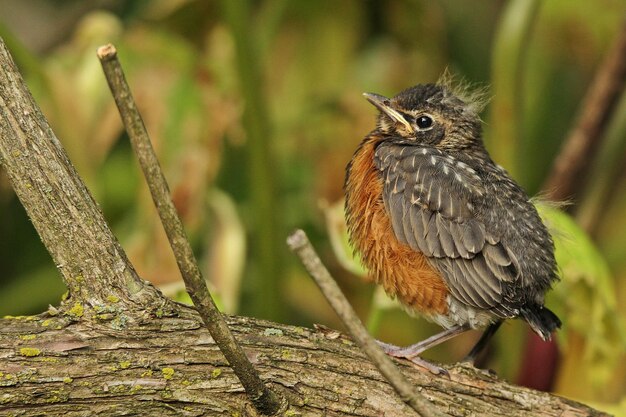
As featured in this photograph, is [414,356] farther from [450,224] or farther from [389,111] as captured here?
[389,111]

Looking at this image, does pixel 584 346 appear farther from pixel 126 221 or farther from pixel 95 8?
pixel 95 8

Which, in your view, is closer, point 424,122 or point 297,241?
point 297,241

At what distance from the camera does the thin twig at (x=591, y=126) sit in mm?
5020

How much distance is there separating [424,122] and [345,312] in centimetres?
203

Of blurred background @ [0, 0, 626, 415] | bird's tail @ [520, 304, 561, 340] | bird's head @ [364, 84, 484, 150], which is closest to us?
bird's tail @ [520, 304, 561, 340]

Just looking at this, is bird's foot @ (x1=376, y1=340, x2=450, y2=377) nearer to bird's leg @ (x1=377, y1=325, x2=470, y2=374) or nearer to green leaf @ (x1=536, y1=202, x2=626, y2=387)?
bird's leg @ (x1=377, y1=325, x2=470, y2=374)

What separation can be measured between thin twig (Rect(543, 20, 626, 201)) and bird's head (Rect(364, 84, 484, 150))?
4.38ft

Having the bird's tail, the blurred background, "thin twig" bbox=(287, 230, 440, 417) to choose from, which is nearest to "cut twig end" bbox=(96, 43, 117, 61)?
"thin twig" bbox=(287, 230, 440, 417)

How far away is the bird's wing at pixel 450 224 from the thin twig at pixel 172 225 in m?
1.00

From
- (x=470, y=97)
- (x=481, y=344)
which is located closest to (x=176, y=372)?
(x=481, y=344)

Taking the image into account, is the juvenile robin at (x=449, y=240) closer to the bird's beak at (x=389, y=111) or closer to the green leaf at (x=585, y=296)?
the bird's beak at (x=389, y=111)

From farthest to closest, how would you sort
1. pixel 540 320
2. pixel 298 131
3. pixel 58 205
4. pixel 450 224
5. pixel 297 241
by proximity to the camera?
1. pixel 298 131
2. pixel 450 224
3. pixel 540 320
4. pixel 58 205
5. pixel 297 241

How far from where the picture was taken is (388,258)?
338cm

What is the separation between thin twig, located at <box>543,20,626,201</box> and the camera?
5.02 metres
